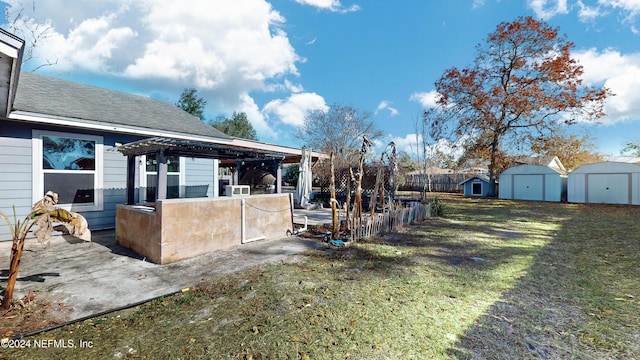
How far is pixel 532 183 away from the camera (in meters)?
19.1

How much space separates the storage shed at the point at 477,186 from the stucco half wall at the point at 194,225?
79.4 ft

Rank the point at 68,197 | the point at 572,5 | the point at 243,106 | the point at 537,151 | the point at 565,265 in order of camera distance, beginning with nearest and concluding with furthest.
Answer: the point at 565,265
the point at 68,197
the point at 572,5
the point at 537,151
the point at 243,106

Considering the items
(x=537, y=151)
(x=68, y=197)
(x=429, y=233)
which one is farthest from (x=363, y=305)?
(x=537, y=151)

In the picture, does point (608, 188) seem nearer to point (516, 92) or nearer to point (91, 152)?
point (516, 92)

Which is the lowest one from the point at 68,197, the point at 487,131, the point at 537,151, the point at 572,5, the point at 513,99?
the point at 68,197

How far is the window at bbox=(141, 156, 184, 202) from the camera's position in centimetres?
Result: 753

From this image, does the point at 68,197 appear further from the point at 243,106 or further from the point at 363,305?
the point at 243,106

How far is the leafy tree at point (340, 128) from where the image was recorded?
26.5 metres

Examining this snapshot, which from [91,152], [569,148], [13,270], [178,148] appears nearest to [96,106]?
[91,152]

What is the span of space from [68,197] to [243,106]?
27.5 metres

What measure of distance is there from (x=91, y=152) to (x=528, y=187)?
24816 mm

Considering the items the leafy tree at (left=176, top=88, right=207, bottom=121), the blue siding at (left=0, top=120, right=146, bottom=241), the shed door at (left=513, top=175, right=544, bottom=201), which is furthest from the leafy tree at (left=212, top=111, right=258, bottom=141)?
the shed door at (left=513, top=175, right=544, bottom=201)

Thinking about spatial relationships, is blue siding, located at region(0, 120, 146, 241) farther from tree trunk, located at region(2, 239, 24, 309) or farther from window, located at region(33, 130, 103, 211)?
tree trunk, located at region(2, 239, 24, 309)

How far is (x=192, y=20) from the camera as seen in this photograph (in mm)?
9859
